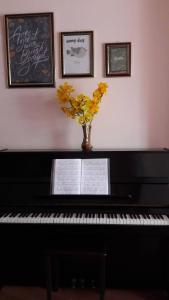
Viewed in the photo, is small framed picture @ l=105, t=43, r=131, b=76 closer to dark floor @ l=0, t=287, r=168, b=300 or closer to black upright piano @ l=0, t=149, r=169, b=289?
black upright piano @ l=0, t=149, r=169, b=289

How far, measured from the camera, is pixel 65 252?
1.63 metres

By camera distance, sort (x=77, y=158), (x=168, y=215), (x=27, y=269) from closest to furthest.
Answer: (x=168, y=215) → (x=77, y=158) → (x=27, y=269)

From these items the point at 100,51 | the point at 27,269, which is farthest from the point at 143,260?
the point at 100,51

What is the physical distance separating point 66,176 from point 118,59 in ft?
3.44

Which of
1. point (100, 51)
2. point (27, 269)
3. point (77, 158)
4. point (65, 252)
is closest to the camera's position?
point (65, 252)

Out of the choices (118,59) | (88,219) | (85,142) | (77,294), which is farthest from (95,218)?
(118,59)

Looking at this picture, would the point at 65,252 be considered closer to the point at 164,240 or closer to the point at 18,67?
the point at 164,240

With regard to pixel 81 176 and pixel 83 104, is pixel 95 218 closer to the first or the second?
pixel 81 176

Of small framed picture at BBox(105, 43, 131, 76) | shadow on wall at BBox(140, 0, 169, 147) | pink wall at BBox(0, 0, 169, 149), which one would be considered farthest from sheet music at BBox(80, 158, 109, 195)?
small framed picture at BBox(105, 43, 131, 76)

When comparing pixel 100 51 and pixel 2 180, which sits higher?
pixel 100 51

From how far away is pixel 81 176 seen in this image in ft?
5.98

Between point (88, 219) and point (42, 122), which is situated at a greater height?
point (42, 122)

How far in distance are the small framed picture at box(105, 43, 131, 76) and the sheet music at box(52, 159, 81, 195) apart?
831 millimetres

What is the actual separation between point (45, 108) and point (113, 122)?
0.59 metres
